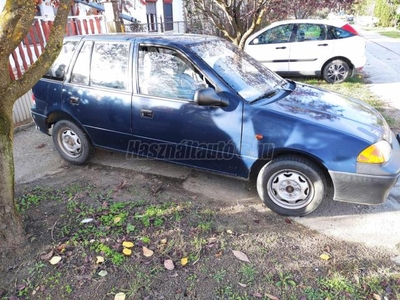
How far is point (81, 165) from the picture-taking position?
14.2 ft

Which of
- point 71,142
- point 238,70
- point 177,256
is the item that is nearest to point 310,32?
point 238,70

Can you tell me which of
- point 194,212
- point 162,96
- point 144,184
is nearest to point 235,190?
point 194,212

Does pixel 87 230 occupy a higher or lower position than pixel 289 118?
lower

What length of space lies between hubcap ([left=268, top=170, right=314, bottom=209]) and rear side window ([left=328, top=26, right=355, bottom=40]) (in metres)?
6.48

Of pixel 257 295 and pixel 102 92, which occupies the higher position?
pixel 102 92

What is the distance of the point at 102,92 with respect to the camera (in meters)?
3.72

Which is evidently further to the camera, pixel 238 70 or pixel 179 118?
pixel 238 70

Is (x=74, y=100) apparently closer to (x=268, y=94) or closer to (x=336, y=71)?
(x=268, y=94)

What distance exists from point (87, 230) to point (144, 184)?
40.8 inches

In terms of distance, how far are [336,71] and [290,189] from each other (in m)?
6.38

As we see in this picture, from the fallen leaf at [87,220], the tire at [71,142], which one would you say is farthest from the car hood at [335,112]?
the tire at [71,142]

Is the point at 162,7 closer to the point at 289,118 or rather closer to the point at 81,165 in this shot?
the point at 81,165

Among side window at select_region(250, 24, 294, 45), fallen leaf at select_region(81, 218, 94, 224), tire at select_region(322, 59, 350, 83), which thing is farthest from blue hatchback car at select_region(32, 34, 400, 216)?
side window at select_region(250, 24, 294, 45)

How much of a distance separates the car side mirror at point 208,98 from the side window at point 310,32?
635 cm
